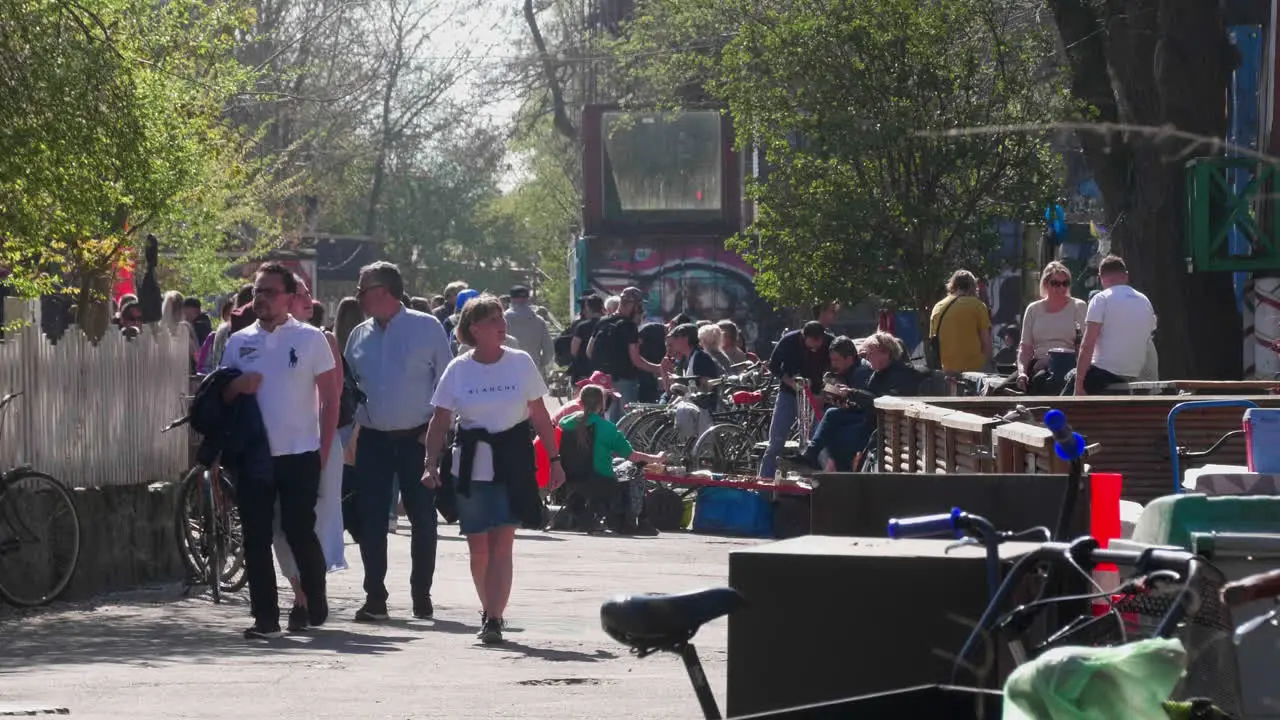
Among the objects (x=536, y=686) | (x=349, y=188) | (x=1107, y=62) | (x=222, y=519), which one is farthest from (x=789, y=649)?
(x=349, y=188)

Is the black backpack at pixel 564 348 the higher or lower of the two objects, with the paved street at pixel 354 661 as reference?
higher

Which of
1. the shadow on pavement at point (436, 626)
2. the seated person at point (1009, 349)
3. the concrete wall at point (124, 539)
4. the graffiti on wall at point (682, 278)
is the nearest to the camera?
the shadow on pavement at point (436, 626)

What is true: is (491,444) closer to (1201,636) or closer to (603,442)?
(1201,636)

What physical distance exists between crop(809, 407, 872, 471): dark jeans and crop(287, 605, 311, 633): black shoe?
21.5 ft

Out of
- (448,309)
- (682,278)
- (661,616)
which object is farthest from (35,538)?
(682,278)

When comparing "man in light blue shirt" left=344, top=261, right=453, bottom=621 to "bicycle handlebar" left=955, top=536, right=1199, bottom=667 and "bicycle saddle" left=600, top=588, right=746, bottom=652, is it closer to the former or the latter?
"bicycle saddle" left=600, top=588, right=746, bottom=652

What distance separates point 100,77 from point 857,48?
10975mm

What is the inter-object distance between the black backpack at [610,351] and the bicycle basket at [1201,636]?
1849 centimetres

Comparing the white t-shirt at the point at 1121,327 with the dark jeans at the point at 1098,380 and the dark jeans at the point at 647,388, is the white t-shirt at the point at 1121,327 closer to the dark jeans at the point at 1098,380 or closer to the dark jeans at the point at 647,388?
the dark jeans at the point at 1098,380

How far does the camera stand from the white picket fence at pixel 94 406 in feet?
41.6

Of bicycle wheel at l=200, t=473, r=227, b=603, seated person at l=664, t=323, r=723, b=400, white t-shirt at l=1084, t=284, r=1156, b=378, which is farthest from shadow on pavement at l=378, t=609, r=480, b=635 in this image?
seated person at l=664, t=323, r=723, b=400

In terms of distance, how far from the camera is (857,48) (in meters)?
22.2

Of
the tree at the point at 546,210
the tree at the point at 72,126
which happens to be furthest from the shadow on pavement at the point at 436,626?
the tree at the point at 546,210

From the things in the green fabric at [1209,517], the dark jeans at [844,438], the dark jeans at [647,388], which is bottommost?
the green fabric at [1209,517]
